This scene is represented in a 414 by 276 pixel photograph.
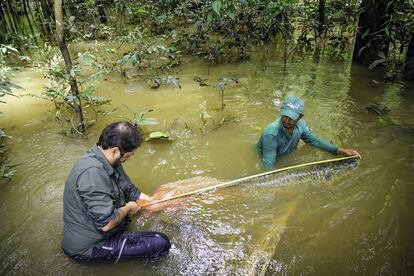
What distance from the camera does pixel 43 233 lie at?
3.23m

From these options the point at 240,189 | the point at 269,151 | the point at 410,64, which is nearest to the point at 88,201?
the point at 240,189

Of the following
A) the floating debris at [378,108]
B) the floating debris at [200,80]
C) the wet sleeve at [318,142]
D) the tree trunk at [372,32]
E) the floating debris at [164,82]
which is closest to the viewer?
the wet sleeve at [318,142]

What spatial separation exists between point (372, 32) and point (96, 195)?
7.59 meters

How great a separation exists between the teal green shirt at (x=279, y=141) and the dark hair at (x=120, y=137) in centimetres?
176

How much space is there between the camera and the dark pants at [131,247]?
2.73m

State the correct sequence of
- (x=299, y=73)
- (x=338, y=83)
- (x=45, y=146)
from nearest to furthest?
(x=45, y=146), (x=338, y=83), (x=299, y=73)

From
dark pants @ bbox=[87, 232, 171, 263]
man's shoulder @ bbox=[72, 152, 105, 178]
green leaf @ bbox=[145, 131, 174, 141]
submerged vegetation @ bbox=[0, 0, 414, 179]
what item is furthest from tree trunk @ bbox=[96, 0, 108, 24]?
dark pants @ bbox=[87, 232, 171, 263]

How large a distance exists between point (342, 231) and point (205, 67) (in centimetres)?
569

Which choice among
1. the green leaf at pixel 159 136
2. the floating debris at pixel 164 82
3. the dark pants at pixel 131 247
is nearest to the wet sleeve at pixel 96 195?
the dark pants at pixel 131 247

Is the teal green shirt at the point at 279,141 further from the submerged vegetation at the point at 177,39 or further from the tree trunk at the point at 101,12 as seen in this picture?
the tree trunk at the point at 101,12

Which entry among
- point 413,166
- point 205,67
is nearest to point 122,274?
point 413,166

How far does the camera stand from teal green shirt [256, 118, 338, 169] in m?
3.79

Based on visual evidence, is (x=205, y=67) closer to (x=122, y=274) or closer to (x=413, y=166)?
(x=413, y=166)

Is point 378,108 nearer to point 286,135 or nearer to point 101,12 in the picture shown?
point 286,135
